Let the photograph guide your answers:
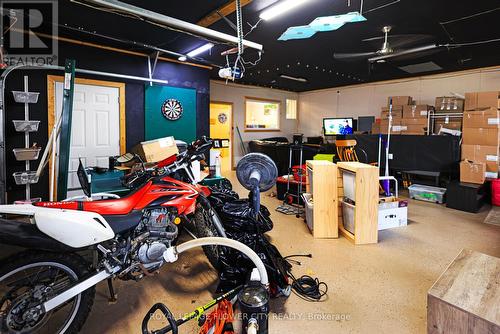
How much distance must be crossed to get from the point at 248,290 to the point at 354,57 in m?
3.86

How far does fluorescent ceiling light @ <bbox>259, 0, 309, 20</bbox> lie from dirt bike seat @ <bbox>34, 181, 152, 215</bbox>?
2525mm

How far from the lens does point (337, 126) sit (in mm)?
8422

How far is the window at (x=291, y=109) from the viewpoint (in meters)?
9.84

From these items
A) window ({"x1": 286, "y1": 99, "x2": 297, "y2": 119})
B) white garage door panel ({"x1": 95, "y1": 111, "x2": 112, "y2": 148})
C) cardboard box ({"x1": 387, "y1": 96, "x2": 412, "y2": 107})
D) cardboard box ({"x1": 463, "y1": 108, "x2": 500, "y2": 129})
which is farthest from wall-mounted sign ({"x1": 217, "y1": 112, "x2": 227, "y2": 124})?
cardboard box ({"x1": 463, "y1": 108, "x2": 500, "y2": 129})

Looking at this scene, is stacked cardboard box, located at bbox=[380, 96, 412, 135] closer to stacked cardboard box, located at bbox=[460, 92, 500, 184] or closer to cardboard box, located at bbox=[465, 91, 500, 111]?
cardboard box, located at bbox=[465, 91, 500, 111]

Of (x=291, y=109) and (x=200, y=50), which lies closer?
(x=200, y=50)

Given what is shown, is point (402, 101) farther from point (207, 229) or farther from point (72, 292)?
point (72, 292)

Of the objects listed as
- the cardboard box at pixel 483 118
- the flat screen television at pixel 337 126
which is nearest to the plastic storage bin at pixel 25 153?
the cardboard box at pixel 483 118

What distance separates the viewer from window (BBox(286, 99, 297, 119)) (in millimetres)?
9845

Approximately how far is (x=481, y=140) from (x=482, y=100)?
73 cm

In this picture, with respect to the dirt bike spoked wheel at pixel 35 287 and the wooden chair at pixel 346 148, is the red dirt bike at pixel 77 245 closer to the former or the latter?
the dirt bike spoked wheel at pixel 35 287

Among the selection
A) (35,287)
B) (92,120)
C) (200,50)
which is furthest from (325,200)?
(92,120)

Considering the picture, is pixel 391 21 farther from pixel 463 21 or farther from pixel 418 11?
pixel 463 21

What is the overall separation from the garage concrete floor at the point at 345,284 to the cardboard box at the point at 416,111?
307cm
